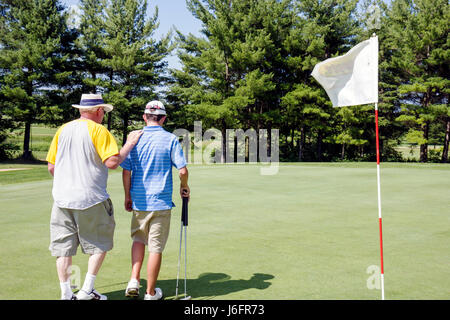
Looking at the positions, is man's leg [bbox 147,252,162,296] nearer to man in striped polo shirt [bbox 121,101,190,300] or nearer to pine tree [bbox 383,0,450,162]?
man in striped polo shirt [bbox 121,101,190,300]

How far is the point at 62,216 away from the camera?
4.46 m

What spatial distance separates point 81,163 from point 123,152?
1.39 ft

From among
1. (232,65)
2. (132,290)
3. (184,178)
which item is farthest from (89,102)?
(232,65)

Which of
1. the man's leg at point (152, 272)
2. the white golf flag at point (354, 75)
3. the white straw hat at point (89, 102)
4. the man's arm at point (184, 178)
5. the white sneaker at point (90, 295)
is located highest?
the white golf flag at point (354, 75)

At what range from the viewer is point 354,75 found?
219 inches

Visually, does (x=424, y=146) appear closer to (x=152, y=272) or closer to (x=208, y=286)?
(x=208, y=286)

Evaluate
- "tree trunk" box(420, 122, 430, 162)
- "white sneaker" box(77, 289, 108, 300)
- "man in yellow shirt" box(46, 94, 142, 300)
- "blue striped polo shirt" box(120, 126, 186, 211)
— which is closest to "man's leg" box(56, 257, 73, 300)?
"man in yellow shirt" box(46, 94, 142, 300)

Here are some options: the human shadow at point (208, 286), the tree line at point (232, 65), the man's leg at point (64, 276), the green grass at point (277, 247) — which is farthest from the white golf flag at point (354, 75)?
the tree line at point (232, 65)

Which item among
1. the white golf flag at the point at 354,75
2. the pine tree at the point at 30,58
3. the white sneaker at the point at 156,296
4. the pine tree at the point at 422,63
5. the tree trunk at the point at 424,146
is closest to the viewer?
the white sneaker at the point at 156,296

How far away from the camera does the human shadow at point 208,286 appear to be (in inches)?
186

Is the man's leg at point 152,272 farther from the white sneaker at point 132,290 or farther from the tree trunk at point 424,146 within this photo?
the tree trunk at point 424,146

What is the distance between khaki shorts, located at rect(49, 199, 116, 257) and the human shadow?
0.62m

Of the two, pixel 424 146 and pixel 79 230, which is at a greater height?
pixel 424 146
